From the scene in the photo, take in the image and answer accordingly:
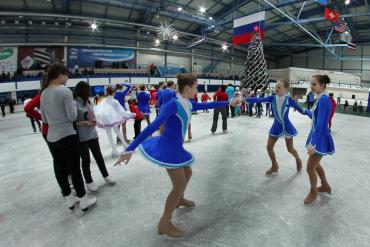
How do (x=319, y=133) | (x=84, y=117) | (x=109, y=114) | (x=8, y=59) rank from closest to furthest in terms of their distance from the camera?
(x=319, y=133) < (x=84, y=117) < (x=109, y=114) < (x=8, y=59)

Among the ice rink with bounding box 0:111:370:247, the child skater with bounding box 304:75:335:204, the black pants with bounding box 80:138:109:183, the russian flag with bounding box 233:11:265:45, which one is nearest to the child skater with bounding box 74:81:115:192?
the black pants with bounding box 80:138:109:183

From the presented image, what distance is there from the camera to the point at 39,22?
60.3 feet

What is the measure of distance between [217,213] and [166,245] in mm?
814

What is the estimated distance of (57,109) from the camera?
2.38 m

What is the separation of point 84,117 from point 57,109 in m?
0.63

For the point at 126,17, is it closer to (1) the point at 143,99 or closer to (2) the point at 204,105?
(1) the point at 143,99

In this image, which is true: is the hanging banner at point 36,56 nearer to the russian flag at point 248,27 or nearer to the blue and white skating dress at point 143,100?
the russian flag at point 248,27

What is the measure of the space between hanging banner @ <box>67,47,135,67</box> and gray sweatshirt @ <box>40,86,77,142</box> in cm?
2086

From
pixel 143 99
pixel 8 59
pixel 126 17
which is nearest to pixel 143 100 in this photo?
pixel 143 99

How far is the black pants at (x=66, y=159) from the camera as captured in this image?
247cm

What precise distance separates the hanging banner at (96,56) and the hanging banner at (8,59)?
12.9ft

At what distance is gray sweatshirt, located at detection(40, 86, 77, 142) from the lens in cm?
236

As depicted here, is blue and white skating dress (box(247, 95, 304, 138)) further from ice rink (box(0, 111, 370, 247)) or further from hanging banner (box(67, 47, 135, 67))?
hanging banner (box(67, 47, 135, 67))

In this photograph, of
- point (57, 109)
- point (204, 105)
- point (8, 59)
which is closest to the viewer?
point (57, 109)
